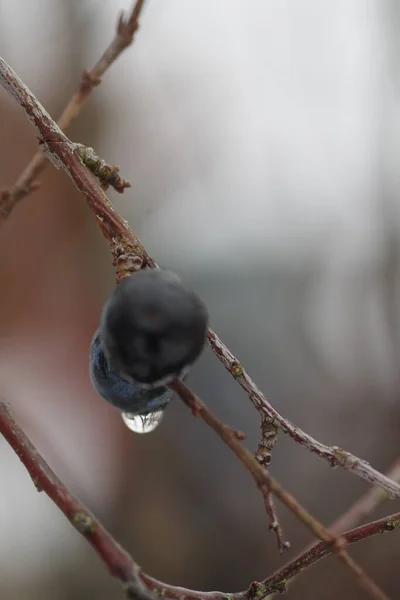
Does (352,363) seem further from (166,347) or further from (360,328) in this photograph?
(166,347)

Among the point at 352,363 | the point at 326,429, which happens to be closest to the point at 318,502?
the point at 326,429

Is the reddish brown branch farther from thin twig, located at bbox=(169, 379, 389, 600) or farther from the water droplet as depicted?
the water droplet

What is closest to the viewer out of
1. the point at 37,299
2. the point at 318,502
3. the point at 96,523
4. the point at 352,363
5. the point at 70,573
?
the point at 96,523

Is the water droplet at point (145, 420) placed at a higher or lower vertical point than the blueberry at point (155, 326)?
lower

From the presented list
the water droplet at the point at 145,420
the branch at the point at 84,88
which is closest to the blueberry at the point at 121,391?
the water droplet at the point at 145,420

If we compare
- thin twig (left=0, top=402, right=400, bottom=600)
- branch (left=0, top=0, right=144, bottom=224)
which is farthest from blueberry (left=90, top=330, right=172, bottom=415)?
branch (left=0, top=0, right=144, bottom=224)

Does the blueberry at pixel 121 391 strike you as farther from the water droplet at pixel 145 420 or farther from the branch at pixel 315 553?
the branch at pixel 315 553
